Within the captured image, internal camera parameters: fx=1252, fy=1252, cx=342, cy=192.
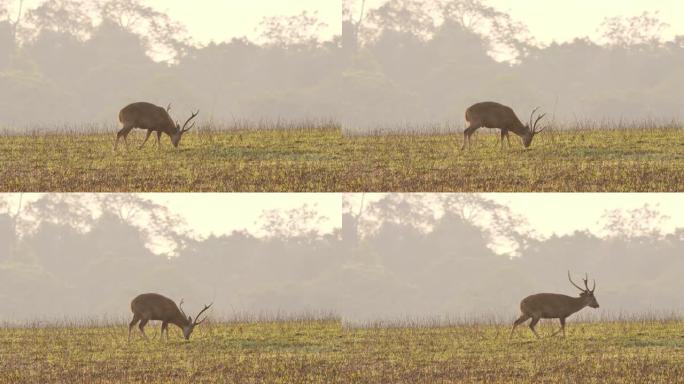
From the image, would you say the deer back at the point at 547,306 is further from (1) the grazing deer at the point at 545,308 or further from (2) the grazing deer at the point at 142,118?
(2) the grazing deer at the point at 142,118

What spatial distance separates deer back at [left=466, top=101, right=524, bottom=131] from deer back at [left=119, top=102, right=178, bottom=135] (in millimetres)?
8316

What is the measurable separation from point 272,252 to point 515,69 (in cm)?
2518

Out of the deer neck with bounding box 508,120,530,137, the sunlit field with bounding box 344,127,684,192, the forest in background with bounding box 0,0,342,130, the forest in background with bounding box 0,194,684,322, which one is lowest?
the forest in background with bounding box 0,194,684,322

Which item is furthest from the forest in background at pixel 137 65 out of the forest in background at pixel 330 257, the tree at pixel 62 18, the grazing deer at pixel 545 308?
the grazing deer at pixel 545 308

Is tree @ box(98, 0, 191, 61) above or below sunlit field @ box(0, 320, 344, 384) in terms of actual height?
above

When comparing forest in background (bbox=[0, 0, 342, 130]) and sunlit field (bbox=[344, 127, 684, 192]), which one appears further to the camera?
forest in background (bbox=[0, 0, 342, 130])

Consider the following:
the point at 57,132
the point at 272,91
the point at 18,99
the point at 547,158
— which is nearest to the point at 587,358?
the point at 547,158

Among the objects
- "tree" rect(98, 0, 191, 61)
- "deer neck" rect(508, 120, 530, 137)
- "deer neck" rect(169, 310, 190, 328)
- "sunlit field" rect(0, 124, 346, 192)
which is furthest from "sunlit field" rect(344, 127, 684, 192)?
"tree" rect(98, 0, 191, 61)

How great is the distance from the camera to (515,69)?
104 meters

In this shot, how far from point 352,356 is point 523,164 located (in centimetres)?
843

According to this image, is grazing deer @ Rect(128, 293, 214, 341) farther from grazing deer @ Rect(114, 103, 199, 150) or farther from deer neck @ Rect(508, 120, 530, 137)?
deer neck @ Rect(508, 120, 530, 137)

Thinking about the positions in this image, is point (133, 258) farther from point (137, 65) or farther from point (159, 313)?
point (159, 313)

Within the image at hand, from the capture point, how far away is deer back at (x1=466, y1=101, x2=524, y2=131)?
33.7 metres

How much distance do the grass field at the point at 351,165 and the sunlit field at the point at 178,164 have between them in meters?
0.03
